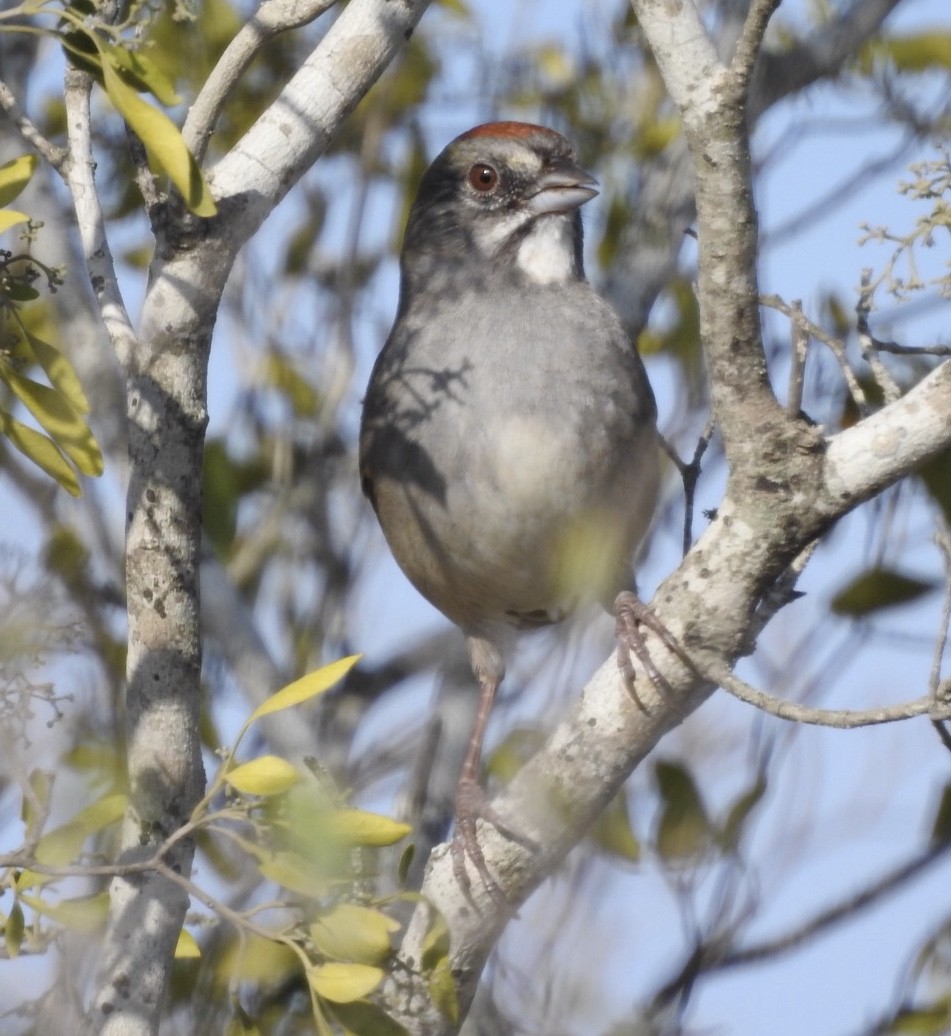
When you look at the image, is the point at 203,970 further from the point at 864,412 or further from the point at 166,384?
the point at 864,412

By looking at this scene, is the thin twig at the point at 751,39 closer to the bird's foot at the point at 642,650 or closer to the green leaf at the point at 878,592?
the bird's foot at the point at 642,650

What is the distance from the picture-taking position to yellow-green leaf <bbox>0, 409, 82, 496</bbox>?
2.67 metres

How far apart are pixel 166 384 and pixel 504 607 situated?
2.08m

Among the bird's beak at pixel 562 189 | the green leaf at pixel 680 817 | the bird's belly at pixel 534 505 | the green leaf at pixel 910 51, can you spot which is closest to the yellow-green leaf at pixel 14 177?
the green leaf at pixel 680 817

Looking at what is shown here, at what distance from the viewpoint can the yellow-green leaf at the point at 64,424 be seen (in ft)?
8.72

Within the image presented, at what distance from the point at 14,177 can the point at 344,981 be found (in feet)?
4.07

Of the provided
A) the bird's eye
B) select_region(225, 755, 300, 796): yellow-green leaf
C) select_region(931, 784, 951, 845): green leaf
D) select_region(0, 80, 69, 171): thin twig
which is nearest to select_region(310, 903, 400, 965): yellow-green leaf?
select_region(225, 755, 300, 796): yellow-green leaf

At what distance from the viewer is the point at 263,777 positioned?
2332 millimetres

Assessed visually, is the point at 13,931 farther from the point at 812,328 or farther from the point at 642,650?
the point at 812,328

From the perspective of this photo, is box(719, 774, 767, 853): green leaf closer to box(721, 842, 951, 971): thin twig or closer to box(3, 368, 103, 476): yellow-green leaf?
box(721, 842, 951, 971): thin twig

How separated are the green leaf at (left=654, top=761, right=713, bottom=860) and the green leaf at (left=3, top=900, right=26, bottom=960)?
1.62 metres

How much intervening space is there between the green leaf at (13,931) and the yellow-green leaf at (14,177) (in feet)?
3.36

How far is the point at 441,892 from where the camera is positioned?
3.46 meters

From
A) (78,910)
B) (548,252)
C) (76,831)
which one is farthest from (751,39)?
(548,252)
